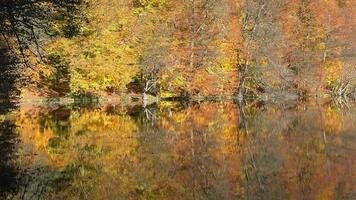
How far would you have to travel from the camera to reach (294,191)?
46.2 feet

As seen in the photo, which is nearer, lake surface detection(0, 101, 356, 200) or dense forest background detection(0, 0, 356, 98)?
lake surface detection(0, 101, 356, 200)

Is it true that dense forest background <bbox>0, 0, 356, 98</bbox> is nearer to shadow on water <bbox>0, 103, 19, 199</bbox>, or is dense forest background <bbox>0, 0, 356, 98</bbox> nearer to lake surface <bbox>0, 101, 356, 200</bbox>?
shadow on water <bbox>0, 103, 19, 199</bbox>

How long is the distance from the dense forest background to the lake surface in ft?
66.3

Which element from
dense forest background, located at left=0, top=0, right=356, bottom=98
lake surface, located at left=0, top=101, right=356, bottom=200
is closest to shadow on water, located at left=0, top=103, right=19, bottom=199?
lake surface, located at left=0, top=101, right=356, bottom=200

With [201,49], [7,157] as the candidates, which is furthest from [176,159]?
[201,49]

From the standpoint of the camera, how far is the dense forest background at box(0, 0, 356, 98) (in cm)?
5172

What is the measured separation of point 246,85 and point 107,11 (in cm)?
1744

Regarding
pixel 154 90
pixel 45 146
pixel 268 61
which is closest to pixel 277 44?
pixel 268 61

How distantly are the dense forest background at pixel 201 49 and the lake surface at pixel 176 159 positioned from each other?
2021cm

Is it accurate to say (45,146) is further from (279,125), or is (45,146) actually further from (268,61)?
(268,61)

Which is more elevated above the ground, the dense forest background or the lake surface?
the dense forest background

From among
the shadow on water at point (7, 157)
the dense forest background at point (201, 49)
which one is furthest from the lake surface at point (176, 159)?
the dense forest background at point (201, 49)

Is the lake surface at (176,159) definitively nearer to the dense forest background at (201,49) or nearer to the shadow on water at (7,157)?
the shadow on water at (7,157)

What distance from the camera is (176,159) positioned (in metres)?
18.8
